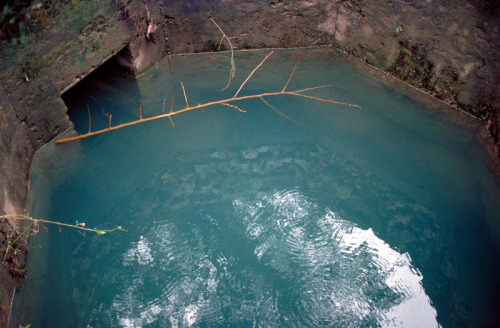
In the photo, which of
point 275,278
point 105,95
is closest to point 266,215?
point 275,278

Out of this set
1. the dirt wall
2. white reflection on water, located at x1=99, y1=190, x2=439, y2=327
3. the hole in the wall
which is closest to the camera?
white reflection on water, located at x1=99, y1=190, x2=439, y2=327

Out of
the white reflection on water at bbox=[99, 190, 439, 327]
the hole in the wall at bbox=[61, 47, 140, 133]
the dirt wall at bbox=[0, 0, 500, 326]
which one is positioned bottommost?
the white reflection on water at bbox=[99, 190, 439, 327]

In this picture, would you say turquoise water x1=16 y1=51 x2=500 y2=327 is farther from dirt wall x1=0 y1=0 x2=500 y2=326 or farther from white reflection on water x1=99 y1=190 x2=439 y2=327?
dirt wall x1=0 y1=0 x2=500 y2=326

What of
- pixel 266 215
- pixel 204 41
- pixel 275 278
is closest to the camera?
pixel 275 278

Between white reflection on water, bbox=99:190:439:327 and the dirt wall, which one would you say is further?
the dirt wall

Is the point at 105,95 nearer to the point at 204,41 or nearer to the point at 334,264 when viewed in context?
the point at 204,41

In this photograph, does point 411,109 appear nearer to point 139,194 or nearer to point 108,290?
point 139,194

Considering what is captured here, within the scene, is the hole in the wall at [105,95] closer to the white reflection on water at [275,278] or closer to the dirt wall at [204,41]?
the dirt wall at [204,41]

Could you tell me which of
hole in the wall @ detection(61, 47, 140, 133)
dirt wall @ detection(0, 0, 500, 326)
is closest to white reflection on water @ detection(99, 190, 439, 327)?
dirt wall @ detection(0, 0, 500, 326)
